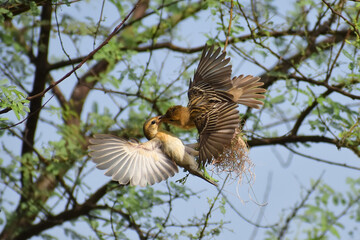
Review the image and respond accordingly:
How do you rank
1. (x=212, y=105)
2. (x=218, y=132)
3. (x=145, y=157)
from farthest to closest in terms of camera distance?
1. (x=145, y=157)
2. (x=212, y=105)
3. (x=218, y=132)

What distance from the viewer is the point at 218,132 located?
132 inches

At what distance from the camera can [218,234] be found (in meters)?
4.24

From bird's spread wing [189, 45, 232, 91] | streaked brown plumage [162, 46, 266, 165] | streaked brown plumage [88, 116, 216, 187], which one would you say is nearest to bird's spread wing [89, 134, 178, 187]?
streaked brown plumage [88, 116, 216, 187]

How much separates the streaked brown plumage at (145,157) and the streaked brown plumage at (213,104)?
16 cm

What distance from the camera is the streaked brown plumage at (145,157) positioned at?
3686mm

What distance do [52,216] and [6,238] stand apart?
684 mm

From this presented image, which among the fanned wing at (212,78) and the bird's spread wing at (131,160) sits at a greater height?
the fanned wing at (212,78)

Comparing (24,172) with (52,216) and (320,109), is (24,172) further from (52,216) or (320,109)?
(320,109)

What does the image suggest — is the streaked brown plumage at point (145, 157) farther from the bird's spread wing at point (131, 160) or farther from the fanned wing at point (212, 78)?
the fanned wing at point (212, 78)

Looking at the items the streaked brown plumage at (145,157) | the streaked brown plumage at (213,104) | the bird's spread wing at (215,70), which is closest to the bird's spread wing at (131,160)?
the streaked brown plumage at (145,157)

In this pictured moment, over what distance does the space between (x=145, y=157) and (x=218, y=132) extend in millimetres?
714

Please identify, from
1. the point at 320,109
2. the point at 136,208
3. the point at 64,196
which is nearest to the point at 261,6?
the point at 320,109

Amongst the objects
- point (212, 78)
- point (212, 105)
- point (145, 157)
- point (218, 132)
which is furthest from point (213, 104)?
point (145, 157)

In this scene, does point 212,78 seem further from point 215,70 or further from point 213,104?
point 213,104
